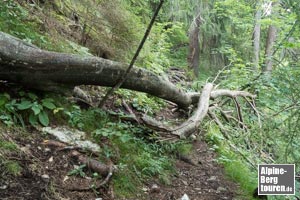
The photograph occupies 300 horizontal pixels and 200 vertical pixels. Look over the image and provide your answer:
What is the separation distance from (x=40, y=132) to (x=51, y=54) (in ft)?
2.86

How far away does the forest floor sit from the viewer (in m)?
2.47

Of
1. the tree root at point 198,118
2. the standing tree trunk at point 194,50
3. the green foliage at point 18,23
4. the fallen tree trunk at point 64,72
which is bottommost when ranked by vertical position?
the tree root at point 198,118

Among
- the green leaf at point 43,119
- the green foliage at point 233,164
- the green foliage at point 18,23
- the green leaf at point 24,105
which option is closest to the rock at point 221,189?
the green foliage at point 233,164

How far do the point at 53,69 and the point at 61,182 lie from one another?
1292 mm

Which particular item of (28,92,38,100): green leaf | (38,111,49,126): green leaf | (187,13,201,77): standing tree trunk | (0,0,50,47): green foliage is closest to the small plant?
(38,111,49,126): green leaf

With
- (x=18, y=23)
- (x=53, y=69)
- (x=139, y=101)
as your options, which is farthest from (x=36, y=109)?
(x=139, y=101)

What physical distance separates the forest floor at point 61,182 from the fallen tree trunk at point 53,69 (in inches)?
23.7

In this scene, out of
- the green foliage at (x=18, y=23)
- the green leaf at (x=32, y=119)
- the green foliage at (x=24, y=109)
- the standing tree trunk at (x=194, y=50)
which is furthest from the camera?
the standing tree trunk at (x=194, y=50)

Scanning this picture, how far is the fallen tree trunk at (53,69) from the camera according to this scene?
3.16 metres

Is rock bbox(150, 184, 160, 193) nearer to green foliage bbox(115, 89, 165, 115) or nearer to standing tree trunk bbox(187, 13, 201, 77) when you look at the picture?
green foliage bbox(115, 89, 165, 115)

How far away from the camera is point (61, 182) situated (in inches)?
107

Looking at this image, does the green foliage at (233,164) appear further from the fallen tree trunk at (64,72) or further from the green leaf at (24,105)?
the green leaf at (24,105)

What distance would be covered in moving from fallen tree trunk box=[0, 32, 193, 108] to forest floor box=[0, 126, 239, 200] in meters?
0.60

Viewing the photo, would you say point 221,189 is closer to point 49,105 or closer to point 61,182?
point 61,182
